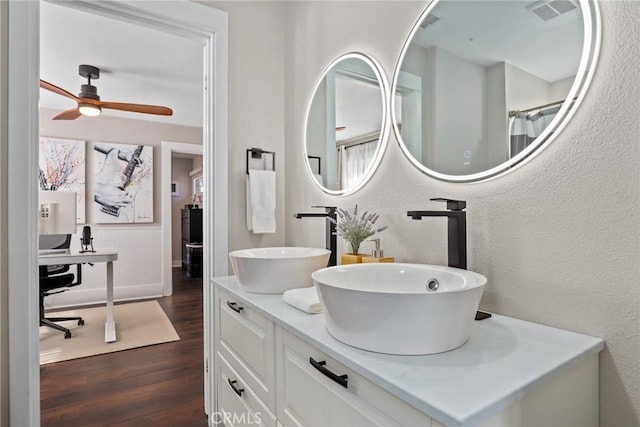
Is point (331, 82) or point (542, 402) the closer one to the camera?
point (542, 402)

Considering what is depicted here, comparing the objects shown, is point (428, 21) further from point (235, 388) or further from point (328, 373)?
point (235, 388)

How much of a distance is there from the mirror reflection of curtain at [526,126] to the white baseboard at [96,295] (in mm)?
4630

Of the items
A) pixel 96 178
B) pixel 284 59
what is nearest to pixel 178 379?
pixel 284 59

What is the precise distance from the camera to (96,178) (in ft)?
13.8

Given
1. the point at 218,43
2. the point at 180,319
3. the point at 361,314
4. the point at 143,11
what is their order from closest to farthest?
the point at 361,314, the point at 143,11, the point at 218,43, the point at 180,319

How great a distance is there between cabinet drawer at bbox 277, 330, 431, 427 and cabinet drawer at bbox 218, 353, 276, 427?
143 mm

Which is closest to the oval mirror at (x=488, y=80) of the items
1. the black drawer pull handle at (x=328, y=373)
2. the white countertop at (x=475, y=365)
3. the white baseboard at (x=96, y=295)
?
the white countertop at (x=475, y=365)

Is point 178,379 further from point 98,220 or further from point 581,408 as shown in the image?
point 98,220

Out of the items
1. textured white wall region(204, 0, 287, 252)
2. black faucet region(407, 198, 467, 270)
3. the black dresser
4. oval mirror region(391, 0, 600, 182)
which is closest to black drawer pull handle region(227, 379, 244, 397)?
textured white wall region(204, 0, 287, 252)

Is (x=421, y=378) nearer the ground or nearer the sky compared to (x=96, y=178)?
nearer the ground

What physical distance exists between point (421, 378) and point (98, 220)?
4.63m

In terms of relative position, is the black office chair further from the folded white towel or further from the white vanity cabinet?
the folded white towel

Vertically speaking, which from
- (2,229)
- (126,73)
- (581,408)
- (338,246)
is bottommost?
(581,408)

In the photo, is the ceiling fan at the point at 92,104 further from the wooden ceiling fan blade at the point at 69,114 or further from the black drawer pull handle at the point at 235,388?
the black drawer pull handle at the point at 235,388
